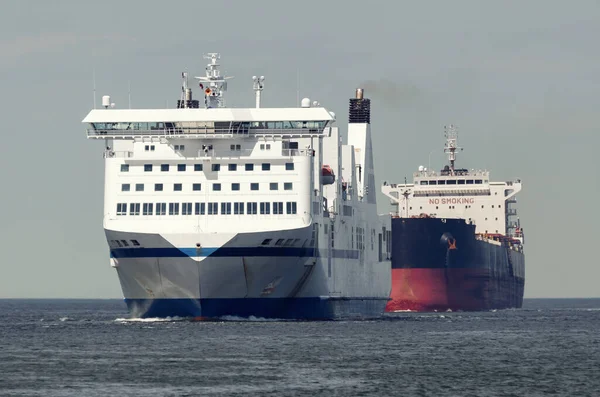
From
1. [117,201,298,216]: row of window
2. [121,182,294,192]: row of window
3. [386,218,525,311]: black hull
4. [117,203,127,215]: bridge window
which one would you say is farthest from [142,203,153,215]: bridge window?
[386,218,525,311]: black hull

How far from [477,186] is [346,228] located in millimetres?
48160

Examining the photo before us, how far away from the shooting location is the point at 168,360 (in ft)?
158

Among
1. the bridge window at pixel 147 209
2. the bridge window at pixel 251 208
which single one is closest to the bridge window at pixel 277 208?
the bridge window at pixel 251 208

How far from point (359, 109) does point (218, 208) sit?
76.0ft

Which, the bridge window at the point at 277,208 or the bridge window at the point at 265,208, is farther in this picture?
the bridge window at the point at 277,208

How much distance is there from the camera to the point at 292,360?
159ft

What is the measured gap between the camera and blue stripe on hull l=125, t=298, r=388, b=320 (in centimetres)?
6444

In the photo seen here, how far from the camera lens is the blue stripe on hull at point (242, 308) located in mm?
64438

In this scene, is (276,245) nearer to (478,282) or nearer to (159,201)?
(159,201)

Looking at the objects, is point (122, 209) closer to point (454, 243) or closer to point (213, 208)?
point (213, 208)

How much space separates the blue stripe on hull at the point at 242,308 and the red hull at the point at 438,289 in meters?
28.9

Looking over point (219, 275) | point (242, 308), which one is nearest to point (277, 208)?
point (219, 275)

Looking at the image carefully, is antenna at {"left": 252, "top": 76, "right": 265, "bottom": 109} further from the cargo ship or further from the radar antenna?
the cargo ship

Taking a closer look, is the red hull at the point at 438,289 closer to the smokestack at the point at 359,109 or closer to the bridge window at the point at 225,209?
the smokestack at the point at 359,109
